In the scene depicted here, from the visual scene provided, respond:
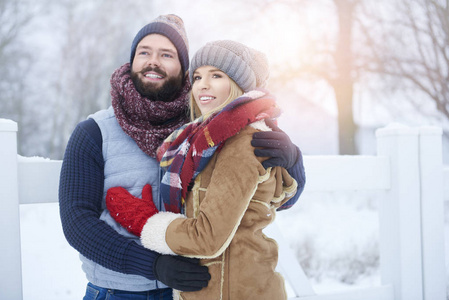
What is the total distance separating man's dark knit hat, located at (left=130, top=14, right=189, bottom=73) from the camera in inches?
71.9

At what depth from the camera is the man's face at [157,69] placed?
1.75 meters

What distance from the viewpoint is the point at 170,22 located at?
188cm

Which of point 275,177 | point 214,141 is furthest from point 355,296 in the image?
point 214,141

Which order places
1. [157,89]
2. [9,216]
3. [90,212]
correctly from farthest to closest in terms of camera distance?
[157,89] < [9,216] < [90,212]

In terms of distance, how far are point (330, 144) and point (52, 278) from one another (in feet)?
30.4

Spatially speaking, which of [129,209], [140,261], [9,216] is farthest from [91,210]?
[9,216]

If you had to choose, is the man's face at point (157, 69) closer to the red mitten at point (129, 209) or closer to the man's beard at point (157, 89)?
the man's beard at point (157, 89)

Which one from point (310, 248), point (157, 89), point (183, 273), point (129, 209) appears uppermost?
point (157, 89)

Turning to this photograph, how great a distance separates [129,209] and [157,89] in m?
0.60

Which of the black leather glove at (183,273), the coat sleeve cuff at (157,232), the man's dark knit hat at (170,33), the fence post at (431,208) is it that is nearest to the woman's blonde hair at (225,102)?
the man's dark knit hat at (170,33)

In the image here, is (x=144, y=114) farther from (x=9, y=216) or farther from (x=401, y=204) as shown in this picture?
(x=401, y=204)

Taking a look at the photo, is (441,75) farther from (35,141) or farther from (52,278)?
(35,141)

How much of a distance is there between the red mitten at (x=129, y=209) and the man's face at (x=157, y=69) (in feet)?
1.68

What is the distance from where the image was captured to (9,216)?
5.28 ft
